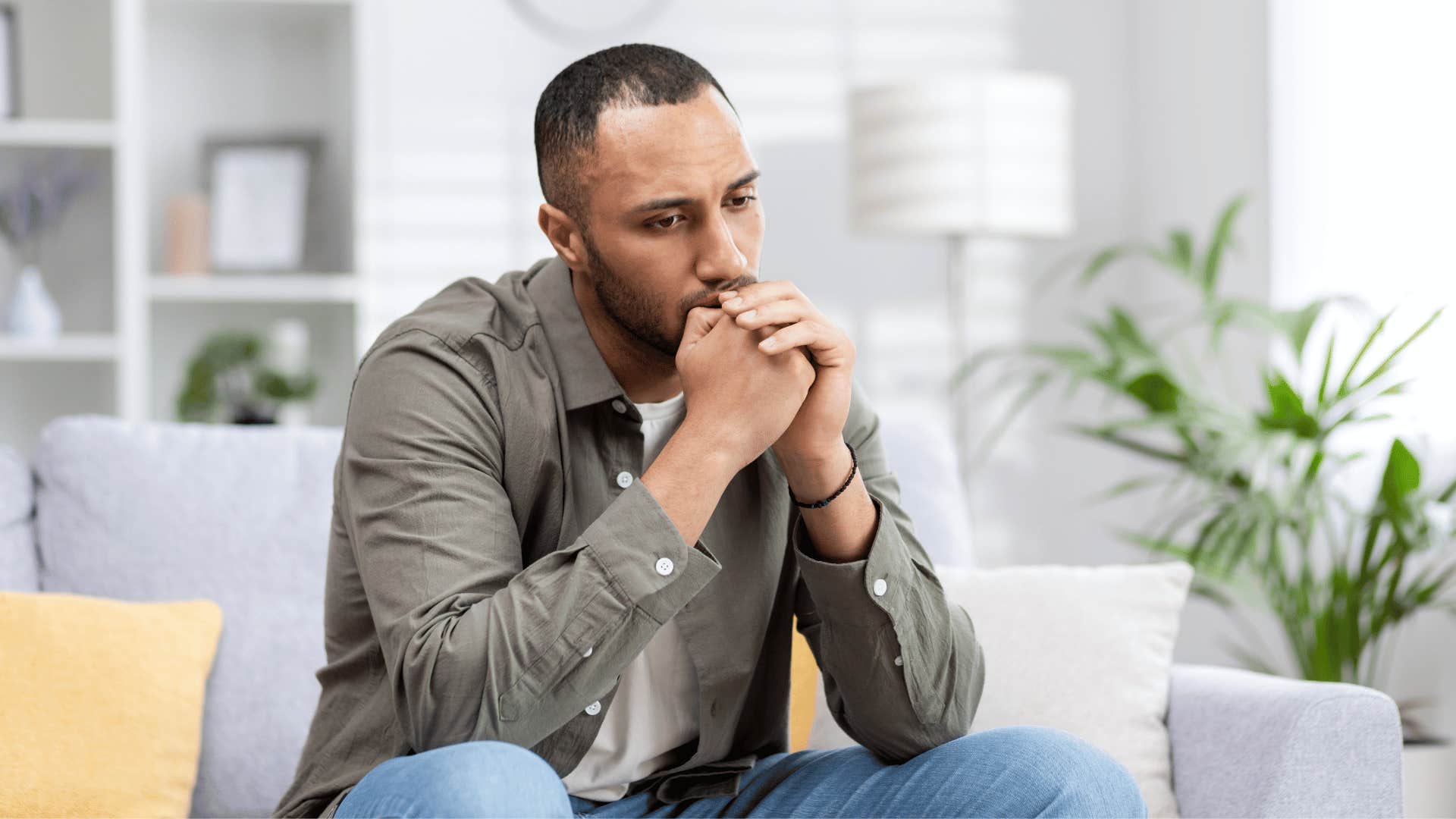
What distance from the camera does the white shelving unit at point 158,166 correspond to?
3.06 metres

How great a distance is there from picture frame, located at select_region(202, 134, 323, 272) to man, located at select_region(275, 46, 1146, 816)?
6.36ft

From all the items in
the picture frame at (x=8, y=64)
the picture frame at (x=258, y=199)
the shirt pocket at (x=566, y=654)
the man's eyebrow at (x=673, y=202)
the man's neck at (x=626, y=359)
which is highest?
the picture frame at (x=8, y=64)

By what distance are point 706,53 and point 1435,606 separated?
199 cm

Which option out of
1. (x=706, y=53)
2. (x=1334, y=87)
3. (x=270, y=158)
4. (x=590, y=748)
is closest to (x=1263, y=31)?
(x=1334, y=87)

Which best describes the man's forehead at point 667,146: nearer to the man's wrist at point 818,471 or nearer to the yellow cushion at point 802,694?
the man's wrist at point 818,471

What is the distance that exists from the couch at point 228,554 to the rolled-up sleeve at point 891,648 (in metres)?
0.45

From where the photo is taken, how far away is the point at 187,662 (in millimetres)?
1722

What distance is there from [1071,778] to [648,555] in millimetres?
377

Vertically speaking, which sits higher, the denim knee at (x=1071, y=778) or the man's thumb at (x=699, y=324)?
the man's thumb at (x=699, y=324)

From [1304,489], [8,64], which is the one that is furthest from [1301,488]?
[8,64]

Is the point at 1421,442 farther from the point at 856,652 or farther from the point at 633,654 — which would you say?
the point at 633,654

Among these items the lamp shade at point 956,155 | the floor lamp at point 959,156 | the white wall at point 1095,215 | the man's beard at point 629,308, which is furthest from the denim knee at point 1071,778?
the white wall at point 1095,215

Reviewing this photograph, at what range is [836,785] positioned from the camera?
134 cm

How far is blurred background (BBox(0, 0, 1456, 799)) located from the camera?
284 cm
